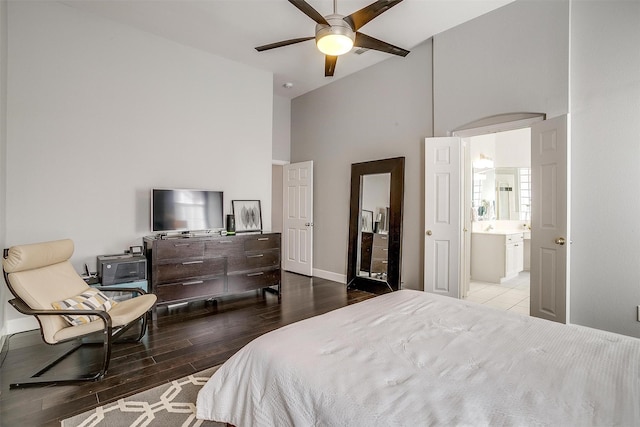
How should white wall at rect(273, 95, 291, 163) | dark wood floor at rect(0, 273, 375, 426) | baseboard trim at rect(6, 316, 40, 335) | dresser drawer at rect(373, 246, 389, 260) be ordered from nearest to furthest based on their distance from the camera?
dark wood floor at rect(0, 273, 375, 426) → baseboard trim at rect(6, 316, 40, 335) → dresser drawer at rect(373, 246, 389, 260) → white wall at rect(273, 95, 291, 163)

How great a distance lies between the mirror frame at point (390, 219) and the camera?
4.73 metres

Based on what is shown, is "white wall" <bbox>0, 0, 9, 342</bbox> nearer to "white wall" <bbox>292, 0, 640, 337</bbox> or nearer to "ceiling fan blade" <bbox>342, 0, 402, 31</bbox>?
"ceiling fan blade" <bbox>342, 0, 402, 31</bbox>

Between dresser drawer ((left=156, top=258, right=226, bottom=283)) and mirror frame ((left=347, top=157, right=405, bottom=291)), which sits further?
mirror frame ((left=347, top=157, right=405, bottom=291))

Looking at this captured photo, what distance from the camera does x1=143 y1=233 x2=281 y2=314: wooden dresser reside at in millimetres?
3721

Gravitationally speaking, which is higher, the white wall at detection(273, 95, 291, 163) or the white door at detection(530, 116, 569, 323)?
the white wall at detection(273, 95, 291, 163)

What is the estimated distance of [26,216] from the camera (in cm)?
334

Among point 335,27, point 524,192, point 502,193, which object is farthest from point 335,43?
point 524,192

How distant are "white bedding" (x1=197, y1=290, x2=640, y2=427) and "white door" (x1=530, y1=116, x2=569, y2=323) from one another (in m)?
1.73

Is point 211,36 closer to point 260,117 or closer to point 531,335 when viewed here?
point 260,117

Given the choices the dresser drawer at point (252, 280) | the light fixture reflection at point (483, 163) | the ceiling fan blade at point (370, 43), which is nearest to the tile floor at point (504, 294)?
the light fixture reflection at point (483, 163)

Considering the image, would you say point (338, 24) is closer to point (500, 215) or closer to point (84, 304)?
point (84, 304)

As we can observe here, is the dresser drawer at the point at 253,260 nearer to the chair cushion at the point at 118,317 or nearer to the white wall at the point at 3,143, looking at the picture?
the chair cushion at the point at 118,317

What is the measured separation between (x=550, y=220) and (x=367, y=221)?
246 centimetres

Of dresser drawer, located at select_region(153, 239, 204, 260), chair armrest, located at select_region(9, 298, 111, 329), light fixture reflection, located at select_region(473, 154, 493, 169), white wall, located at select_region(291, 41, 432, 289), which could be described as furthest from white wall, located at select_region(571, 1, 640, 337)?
chair armrest, located at select_region(9, 298, 111, 329)
